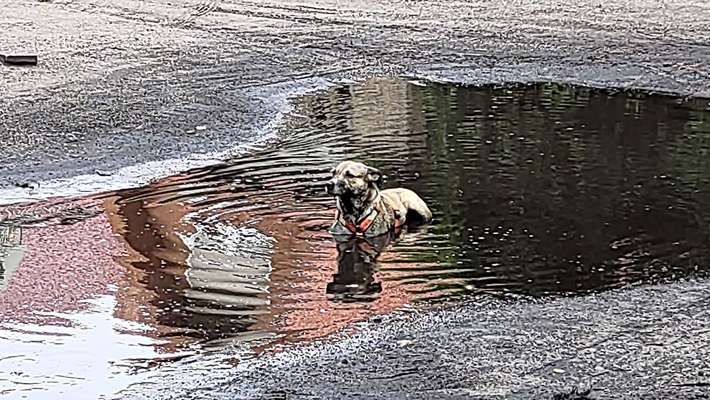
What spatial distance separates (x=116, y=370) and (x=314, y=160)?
5.02 metres

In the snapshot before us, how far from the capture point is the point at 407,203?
9.12 metres

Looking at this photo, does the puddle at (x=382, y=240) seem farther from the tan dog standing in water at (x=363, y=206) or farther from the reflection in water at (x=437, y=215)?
the tan dog standing in water at (x=363, y=206)

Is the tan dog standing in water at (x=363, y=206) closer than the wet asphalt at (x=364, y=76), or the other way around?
the wet asphalt at (x=364, y=76)

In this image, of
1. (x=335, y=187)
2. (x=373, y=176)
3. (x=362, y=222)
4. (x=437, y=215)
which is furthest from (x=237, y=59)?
(x=362, y=222)

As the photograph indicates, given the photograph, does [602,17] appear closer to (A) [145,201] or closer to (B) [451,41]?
(B) [451,41]

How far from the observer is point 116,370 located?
6.25m

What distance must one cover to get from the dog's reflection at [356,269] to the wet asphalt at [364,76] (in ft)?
1.80

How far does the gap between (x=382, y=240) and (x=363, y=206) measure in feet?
0.84

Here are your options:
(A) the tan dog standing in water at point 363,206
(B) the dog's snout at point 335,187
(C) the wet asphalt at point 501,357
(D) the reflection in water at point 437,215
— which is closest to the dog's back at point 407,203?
(A) the tan dog standing in water at point 363,206

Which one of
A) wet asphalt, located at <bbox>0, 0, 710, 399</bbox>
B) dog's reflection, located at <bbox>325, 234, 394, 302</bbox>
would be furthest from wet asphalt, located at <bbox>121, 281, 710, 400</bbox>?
dog's reflection, located at <bbox>325, 234, 394, 302</bbox>

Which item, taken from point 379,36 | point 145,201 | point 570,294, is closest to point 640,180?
point 570,294

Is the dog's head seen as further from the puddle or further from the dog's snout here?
the puddle

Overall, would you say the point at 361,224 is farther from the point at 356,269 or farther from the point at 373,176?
the point at 356,269

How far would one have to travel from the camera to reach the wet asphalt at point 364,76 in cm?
602
